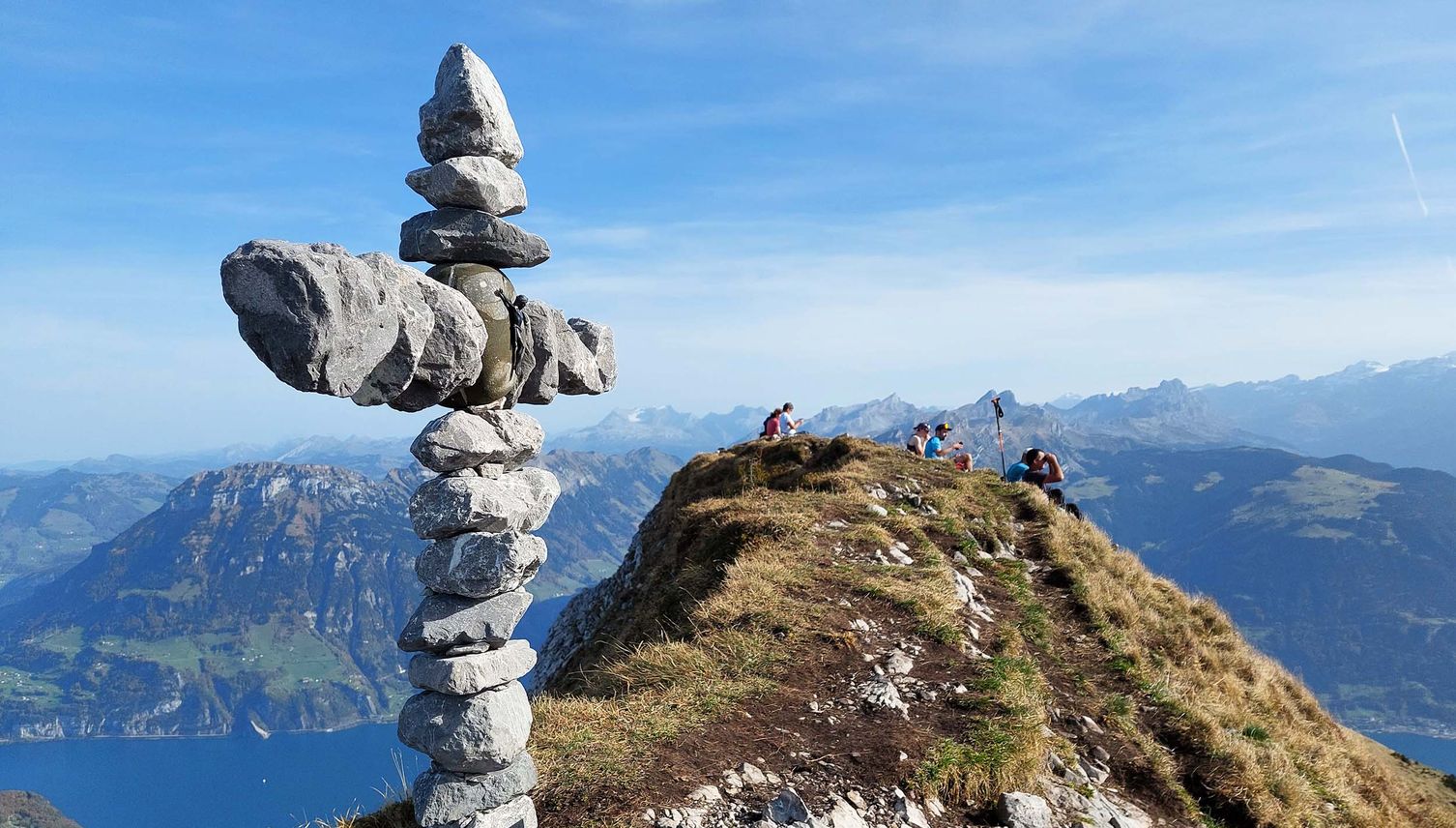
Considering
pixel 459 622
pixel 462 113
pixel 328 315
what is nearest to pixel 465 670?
pixel 459 622

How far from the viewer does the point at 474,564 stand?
26.1 feet

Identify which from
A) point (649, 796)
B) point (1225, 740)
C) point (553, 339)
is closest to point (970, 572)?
point (1225, 740)

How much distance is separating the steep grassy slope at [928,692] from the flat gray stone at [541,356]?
4.54 m

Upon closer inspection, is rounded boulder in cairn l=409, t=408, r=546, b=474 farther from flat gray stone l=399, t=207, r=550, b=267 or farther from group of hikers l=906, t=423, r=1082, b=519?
group of hikers l=906, t=423, r=1082, b=519

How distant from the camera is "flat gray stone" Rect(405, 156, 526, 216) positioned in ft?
27.3

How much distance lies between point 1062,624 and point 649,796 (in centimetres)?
1203

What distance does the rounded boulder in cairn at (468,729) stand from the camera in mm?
7848

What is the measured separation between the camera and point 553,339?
344 inches

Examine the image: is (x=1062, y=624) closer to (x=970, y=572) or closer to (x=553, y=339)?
(x=970, y=572)

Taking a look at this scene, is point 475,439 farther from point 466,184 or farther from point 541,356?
point 466,184

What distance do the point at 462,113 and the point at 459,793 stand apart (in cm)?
743

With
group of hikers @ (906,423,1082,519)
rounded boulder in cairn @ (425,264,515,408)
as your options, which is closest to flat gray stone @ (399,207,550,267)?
rounded boulder in cairn @ (425,264,515,408)

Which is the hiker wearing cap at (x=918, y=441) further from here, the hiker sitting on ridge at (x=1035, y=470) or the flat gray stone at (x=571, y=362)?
the flat gray stone at (x=571, y=362)

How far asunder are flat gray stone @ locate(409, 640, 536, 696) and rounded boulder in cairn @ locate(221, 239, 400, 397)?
3.29 metres
